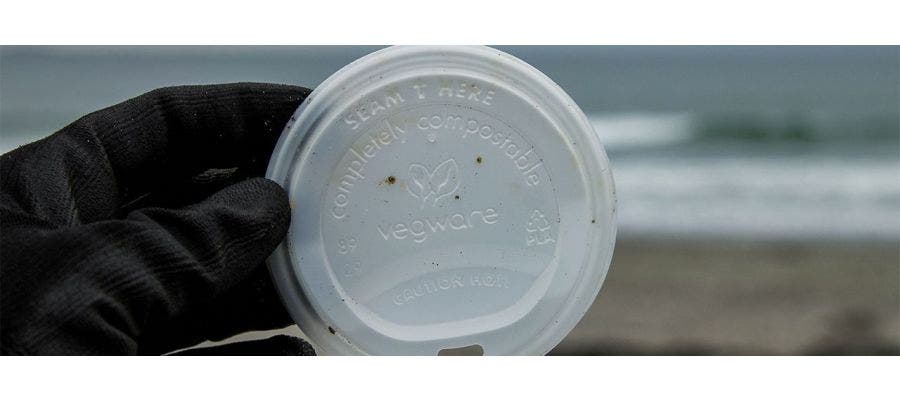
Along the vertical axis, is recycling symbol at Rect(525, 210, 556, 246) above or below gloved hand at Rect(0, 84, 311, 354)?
above

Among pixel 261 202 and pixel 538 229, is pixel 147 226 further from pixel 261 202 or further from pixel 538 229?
pixel 538 229

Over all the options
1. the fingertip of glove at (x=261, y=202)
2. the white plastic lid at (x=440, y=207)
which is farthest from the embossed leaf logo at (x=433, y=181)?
the fingertip of glove at (x=261, y=202)

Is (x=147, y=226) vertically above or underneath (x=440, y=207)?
underneath

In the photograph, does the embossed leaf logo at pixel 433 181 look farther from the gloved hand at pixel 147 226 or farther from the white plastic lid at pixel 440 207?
the gloved hand at pixel 147 226

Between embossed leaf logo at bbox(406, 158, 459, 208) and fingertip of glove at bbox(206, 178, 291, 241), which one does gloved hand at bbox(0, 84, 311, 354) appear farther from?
embossed leaf logo at bbox(406, 158, 459, 208)

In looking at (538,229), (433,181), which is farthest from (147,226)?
(538,229)

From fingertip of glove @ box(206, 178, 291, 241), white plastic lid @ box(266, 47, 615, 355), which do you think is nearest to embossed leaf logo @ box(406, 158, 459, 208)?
white plastic lid @ box(266, 47, 615, 355)

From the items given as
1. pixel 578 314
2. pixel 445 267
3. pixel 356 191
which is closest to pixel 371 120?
pixel 356 191
